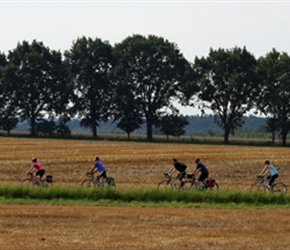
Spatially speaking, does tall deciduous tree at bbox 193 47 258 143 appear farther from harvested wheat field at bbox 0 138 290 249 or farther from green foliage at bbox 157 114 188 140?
harvested wheat field at bbox 0 138 290 249

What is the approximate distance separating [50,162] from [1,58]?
6825 cm

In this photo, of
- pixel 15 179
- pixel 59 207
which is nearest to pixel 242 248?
pixel 59 207

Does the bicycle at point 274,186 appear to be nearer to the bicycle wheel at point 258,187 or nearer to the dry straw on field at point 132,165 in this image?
the bicycle wheel at point 258,187

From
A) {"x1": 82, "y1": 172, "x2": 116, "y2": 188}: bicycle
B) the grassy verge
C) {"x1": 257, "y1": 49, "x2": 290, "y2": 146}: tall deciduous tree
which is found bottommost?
the grassy verge

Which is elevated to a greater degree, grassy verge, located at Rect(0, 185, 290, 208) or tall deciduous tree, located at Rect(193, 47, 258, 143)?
tall deciduous tree, located at Rect(193, 47, 258, 143)

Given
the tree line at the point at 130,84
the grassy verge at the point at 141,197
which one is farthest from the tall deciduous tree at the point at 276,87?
the grassy verge at the point at 141,197

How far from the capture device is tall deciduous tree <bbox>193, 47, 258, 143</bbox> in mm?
108375

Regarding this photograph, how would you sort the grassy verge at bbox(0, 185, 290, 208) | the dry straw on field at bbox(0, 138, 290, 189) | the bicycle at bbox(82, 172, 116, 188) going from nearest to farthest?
the grassy verge at bbox(0, 185, 290, 208) → the bicycle at bbox(82, 172, 116, 188) → the dry straw on field at bbox(0, 138, 290, 189)

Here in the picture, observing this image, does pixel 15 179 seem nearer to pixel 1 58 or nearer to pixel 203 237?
pixel 203 237

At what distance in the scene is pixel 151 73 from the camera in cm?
11462

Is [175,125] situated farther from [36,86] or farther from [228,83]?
[36,86]

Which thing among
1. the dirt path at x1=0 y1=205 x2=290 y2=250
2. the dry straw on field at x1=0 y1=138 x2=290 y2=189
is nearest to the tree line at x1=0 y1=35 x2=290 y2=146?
the dry straw on field at x1=0 y1=138 x2=290 y2=189

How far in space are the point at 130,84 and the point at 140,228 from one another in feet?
294

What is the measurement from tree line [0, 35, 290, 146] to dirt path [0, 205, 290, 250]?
80076 millimetres
